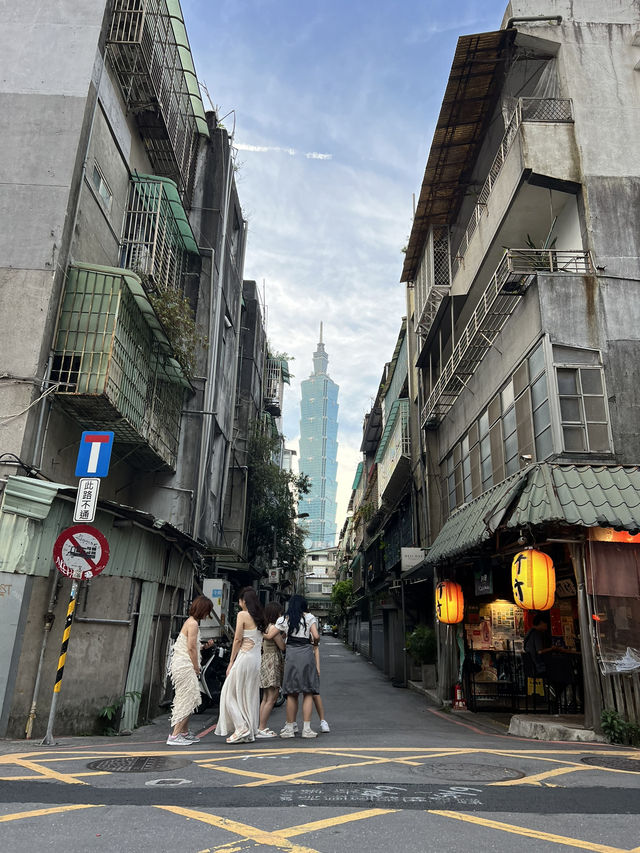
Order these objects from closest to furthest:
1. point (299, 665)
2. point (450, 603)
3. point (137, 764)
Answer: point (137, 764) < point (299, 665) < point (450, 603)

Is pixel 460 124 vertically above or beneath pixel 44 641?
Answer: above

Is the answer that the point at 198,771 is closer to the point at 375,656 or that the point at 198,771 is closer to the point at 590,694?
the point at 590,694

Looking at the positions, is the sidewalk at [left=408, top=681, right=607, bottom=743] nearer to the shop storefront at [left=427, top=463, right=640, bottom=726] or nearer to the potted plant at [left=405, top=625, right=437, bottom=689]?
the shop storefront at [left=427, top=463, right=640, bottom=726]

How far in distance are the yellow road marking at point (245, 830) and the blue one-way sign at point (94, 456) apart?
553cm

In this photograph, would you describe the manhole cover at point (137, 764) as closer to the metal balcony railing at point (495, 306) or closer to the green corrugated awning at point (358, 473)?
the metal balcony railing at point (495, 306)

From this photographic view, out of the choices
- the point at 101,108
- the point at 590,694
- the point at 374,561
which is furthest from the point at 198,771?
the point at 374,561

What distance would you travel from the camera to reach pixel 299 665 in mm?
8391

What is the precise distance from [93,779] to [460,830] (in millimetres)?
3195

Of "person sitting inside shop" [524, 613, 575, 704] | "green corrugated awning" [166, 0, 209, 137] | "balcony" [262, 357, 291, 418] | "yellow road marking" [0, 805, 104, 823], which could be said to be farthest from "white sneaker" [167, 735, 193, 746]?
"balcony" [262, 357, 291, 418]

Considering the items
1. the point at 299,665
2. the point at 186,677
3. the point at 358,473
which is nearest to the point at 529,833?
the point at 299,665

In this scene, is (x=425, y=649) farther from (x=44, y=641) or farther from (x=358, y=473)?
(x=358, y=473)

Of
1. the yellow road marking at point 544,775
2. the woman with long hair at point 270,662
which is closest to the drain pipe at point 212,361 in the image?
the woman with long hair at point 270,662

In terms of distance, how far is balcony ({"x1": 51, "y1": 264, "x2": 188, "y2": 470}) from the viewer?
1112 centimetres

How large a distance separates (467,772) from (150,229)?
13698 millimetres
